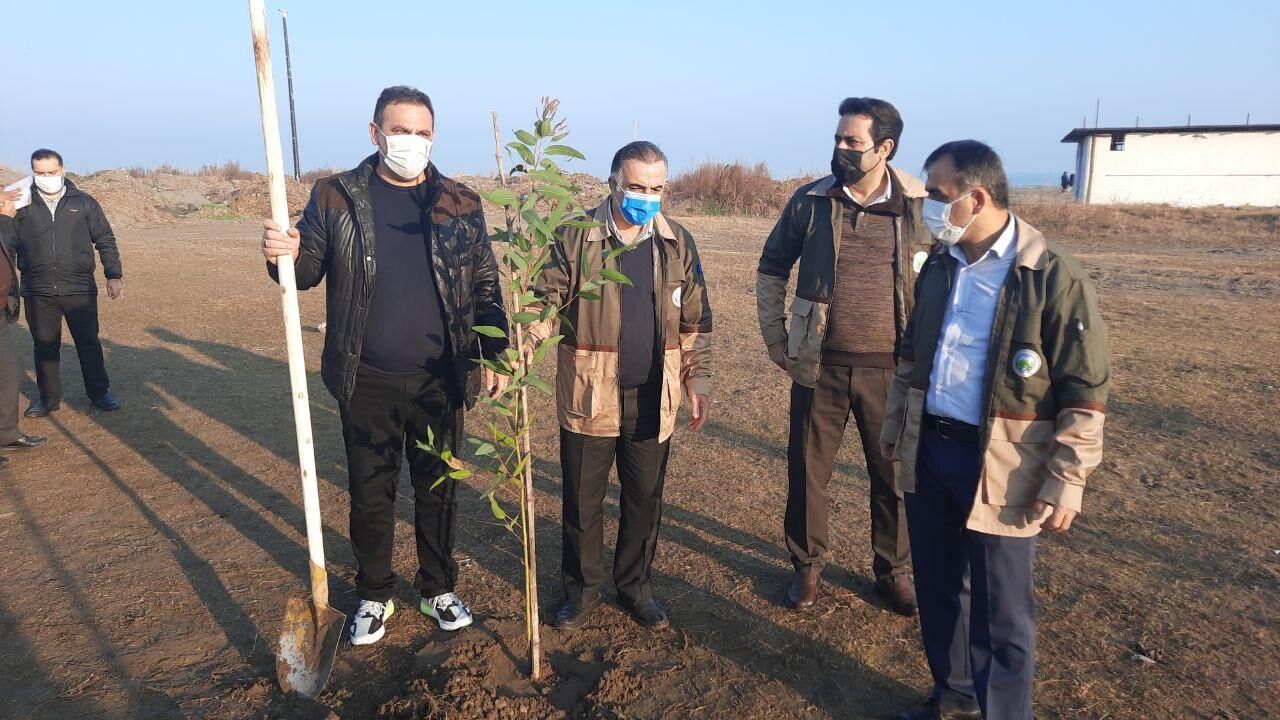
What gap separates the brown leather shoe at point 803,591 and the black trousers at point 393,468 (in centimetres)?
151

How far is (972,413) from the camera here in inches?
101

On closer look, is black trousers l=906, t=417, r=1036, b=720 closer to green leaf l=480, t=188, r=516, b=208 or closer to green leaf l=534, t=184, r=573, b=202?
green leaf l=534, t=184, r=573, b=202

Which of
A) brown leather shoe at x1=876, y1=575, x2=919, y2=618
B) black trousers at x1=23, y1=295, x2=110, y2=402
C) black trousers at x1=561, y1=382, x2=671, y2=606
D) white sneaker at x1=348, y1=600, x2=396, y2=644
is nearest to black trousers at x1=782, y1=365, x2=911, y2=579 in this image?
brown leather shoe at x1=876, y1=575, x2=919, y2=618

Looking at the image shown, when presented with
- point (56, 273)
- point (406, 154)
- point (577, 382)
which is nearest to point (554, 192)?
point (406, 154)

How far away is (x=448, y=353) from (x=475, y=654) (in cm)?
120

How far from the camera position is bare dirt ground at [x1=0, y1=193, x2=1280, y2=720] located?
3.08 metres

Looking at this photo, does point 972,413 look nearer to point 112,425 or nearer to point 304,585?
point 304,585

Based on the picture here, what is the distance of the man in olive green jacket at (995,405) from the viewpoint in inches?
92.7

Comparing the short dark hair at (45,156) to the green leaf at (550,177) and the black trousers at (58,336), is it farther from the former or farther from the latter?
the green leaf at (550,177)

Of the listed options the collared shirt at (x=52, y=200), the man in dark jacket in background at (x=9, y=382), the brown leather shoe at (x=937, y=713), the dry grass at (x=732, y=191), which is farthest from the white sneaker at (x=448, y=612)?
the dry grass at (x=732, y=191)

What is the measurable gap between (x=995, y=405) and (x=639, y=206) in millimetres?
1463

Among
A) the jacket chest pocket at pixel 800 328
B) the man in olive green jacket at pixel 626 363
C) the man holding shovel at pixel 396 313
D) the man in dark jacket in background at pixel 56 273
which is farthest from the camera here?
the man in dark jacket in background at pixel 56 273

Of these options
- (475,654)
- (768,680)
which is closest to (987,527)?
(768,680)

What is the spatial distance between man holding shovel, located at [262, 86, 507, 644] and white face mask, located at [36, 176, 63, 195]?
4721 mm
